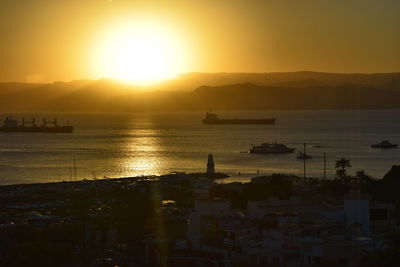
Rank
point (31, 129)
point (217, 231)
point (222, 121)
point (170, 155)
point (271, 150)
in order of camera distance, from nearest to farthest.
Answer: point (217, 231) → point (170, 155) → point (271, 150) → point (31, 129) → point (222, 121)

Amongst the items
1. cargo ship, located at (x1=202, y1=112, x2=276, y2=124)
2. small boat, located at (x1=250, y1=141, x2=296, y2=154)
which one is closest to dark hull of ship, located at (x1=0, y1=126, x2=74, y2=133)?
cargo ship, located at (x1=202, y1=112, x2=276, y2=124)

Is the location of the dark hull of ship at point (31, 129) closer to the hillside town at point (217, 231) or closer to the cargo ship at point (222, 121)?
the cargo ship at point (222, 121)

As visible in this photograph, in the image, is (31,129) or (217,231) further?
(31,129)

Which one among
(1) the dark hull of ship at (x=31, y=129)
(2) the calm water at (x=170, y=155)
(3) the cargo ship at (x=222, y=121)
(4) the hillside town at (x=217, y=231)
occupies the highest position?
(3) the cargo ship at (x=222, y=121)

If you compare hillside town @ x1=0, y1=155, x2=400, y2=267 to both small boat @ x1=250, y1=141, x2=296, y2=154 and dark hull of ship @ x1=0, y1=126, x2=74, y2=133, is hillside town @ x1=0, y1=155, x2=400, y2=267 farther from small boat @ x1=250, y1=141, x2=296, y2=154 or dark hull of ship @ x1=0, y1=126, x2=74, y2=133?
dark hull of ship @ x1=0, y1=126, x2=74, y2=133

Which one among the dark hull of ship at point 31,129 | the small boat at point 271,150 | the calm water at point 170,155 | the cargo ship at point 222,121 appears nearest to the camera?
the calm water at point 170,155

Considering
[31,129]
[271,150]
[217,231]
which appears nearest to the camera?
[217,231]

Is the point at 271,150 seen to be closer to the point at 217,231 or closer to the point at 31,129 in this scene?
the point at 217,231

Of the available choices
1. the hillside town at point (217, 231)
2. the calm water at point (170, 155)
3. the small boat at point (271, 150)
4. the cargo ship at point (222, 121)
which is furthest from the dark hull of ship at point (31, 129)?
the hillside town at point (217, 231)

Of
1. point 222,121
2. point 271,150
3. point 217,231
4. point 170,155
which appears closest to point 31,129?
point 222,121
